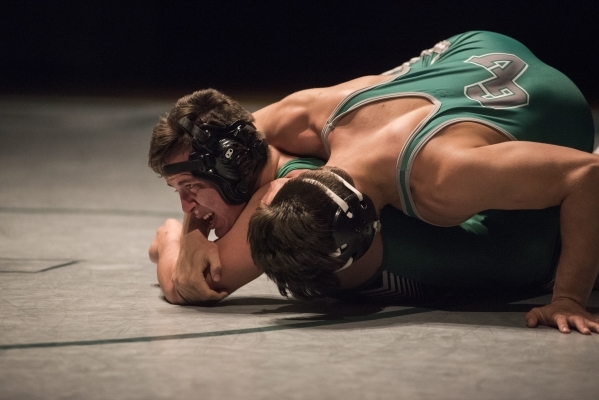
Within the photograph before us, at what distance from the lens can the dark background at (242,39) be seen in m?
10.7

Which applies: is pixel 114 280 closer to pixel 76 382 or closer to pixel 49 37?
pixel 76 382

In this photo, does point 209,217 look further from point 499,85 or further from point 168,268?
point 499,85

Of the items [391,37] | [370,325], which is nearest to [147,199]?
[370,325]

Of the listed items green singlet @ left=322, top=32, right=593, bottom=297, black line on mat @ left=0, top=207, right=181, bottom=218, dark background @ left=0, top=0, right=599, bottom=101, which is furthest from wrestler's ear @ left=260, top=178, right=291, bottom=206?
dark background @ left=0, top=0, right=599, bottom=101

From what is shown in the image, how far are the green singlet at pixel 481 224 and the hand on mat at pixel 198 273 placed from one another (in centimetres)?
47

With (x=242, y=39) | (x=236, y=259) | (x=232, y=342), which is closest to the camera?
(x=232, y=342)

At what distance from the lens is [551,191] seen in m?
2.58

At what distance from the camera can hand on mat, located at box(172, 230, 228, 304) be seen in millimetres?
2998

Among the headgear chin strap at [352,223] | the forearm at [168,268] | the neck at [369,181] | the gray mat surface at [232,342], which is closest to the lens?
the gray mat surface at [232,342]

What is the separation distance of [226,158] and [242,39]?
30.3 feet

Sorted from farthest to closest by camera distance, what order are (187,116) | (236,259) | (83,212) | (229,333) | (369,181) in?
(83,212) → (187,116) → (236,259) → (369,181) → (229,333)

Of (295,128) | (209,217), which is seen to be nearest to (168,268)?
(209,217)

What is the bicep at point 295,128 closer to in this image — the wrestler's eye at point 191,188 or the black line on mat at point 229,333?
the wrestler's eye at point 191,188

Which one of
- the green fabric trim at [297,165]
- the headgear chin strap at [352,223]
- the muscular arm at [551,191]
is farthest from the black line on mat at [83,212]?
the muscular arm at [551,191]
